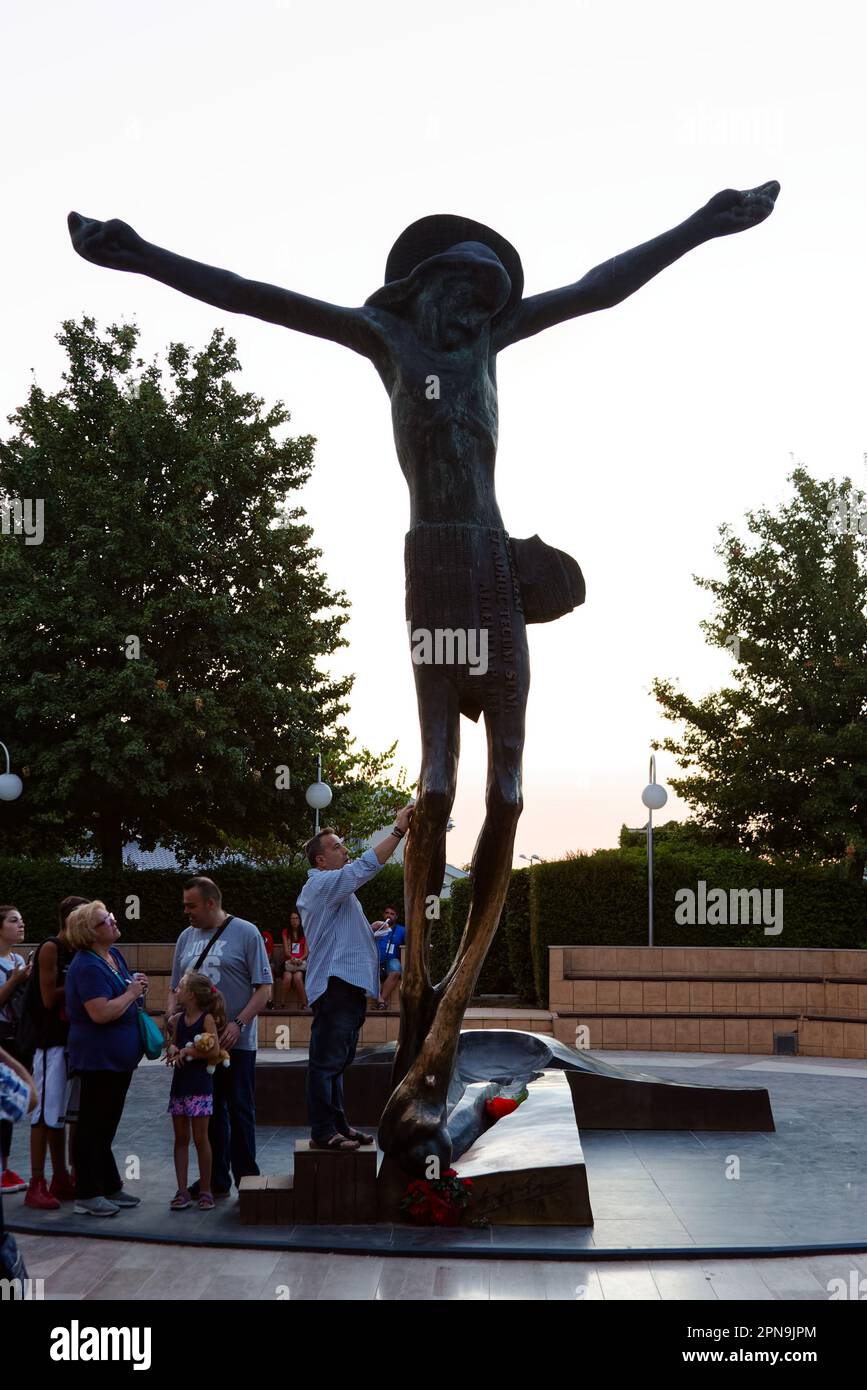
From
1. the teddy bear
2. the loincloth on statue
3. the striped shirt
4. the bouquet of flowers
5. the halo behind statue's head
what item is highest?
the halo behind statue's head

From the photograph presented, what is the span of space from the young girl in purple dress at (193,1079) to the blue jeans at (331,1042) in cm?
52

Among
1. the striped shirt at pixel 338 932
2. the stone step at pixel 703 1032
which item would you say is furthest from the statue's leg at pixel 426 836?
the stone step at pixel 703 1032

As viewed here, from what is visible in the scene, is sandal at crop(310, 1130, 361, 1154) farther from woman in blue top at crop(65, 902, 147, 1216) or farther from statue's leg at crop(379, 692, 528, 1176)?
woman in blue top at crop(65, 902, 147, 1216)

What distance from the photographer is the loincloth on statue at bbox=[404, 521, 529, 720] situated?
6863 mm

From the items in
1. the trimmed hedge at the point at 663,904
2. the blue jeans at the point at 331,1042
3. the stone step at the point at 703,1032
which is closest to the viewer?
the blue jeans at the point at 331,1042

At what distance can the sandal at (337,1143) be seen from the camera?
6.38 meters

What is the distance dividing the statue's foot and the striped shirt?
1.91 feet

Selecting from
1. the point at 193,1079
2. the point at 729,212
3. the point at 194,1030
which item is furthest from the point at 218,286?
the point at 193,1079

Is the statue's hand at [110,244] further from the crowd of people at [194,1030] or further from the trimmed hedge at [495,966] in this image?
the trimmed hedge at [495,966]

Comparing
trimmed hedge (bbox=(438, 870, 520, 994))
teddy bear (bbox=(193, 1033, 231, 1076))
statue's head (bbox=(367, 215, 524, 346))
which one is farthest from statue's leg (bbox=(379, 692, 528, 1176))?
trimmed hedge (bbox=(438, 870, 520, 994))

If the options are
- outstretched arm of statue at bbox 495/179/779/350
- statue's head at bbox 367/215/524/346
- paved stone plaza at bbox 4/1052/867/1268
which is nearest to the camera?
paved stone plaza at bbox 4/1052/867/1268

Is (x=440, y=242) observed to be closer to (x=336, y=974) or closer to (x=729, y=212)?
(x=729, y=212)

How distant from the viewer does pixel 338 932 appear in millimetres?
6801

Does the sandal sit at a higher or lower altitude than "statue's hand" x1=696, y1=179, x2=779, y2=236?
lower
